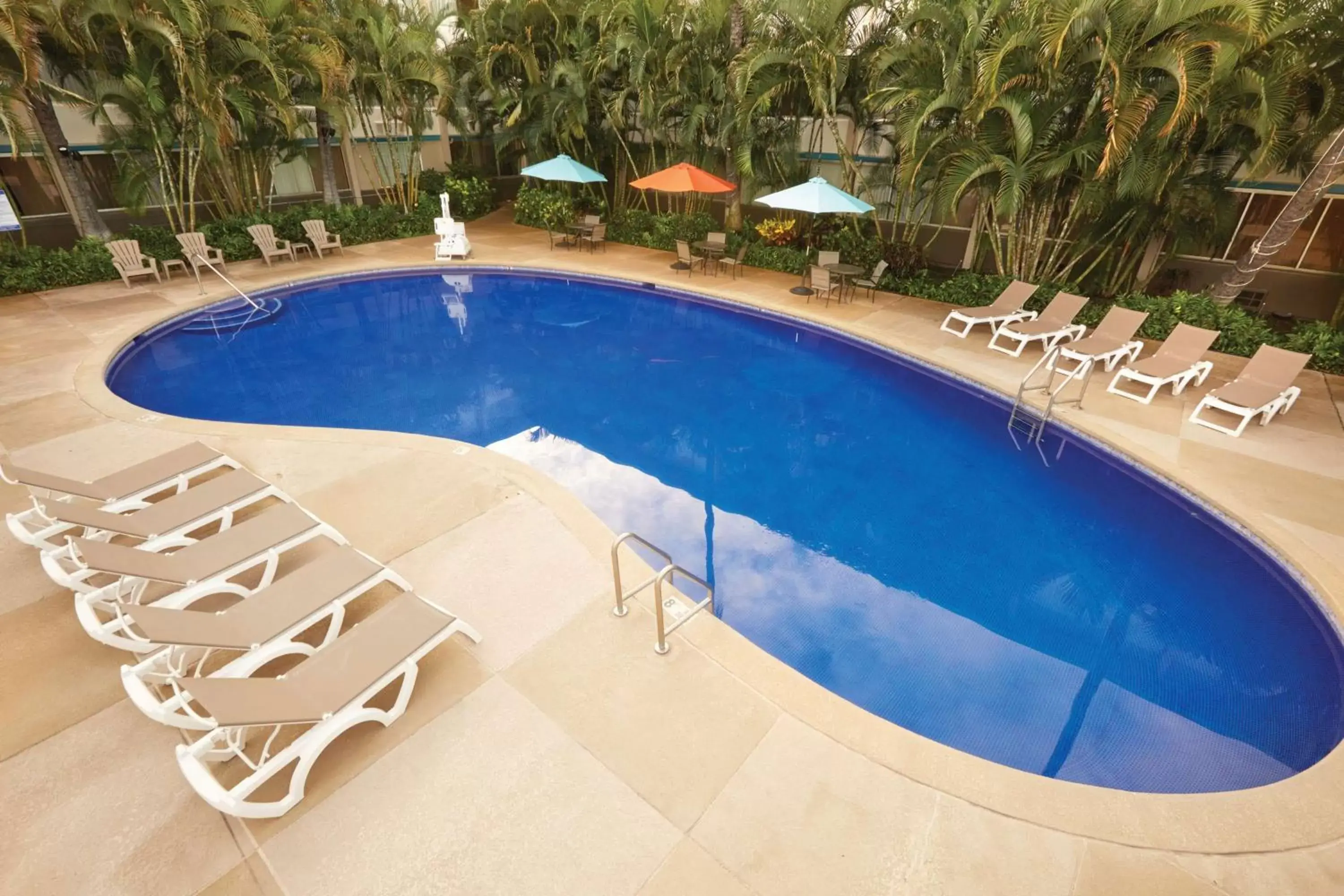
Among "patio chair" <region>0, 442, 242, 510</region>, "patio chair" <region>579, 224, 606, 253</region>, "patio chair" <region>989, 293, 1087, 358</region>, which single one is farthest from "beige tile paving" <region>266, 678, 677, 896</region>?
"patio chair" <region>579, 224, 606, 253</region>

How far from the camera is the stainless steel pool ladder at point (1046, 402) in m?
8.01

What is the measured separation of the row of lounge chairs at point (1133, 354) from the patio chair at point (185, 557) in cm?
877

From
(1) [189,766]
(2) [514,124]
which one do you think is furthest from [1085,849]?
(2) [514,124]

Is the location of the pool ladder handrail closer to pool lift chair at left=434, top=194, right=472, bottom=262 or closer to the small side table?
the small side table

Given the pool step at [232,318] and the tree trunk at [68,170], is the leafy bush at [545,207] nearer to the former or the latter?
the pool step at [232,318]

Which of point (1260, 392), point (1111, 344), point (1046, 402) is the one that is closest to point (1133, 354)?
point (1111, 344)

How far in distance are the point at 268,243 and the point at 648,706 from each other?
1462 centimetres

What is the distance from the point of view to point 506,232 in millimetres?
18047

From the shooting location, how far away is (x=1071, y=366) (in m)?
9.40

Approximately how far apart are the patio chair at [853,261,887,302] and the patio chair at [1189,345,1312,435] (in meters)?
5.79

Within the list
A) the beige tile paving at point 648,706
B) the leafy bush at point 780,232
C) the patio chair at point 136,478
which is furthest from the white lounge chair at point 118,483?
the leafy bush at point 780,232

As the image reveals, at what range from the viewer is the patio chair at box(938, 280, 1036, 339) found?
10344mm

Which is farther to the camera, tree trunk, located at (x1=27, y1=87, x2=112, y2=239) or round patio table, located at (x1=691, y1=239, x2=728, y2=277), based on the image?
round patio table, located at (x1=691, y1=239, x2=728, y2=277)

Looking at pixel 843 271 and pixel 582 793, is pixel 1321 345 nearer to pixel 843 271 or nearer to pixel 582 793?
pixel 843 271
